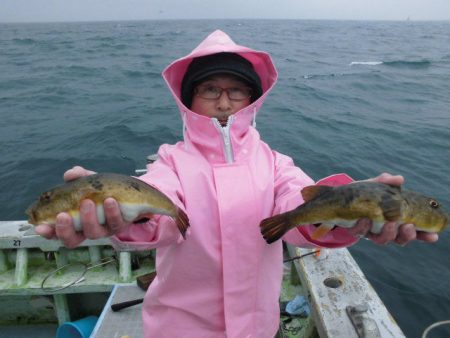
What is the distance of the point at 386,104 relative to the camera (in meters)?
17.2

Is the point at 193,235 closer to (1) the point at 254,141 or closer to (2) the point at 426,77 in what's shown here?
(1) the point at 254,141

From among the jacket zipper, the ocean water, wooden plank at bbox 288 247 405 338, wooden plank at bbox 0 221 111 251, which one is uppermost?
the jacket zipper

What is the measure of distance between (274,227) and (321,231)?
1.00ft

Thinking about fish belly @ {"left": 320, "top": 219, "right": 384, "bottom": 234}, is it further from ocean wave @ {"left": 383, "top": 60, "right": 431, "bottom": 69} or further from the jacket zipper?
ocean wave @ {"left": 383, "top": 60, "right": 431, "bottom": 69}

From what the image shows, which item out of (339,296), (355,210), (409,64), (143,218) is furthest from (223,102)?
(409,64)

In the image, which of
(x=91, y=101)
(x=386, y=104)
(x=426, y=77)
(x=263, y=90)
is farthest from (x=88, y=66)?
(x=263, y=90)

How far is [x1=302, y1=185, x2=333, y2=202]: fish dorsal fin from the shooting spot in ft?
7.05

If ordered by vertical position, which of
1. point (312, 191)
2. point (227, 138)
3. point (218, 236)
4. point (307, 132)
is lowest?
point (307, 132)

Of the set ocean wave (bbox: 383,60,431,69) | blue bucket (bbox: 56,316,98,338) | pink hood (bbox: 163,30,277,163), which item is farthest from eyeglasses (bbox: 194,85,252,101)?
ocean wave (bbox: 383,60,431,69)

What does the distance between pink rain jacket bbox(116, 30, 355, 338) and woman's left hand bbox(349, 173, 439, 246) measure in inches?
7.5

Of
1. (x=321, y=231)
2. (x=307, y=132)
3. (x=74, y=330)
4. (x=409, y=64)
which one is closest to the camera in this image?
(x=321, y=231)

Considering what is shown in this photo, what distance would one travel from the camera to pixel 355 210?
2070 mm

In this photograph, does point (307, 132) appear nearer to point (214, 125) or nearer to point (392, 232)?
point (214, 125)

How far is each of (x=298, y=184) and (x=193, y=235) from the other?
0.74 meters
